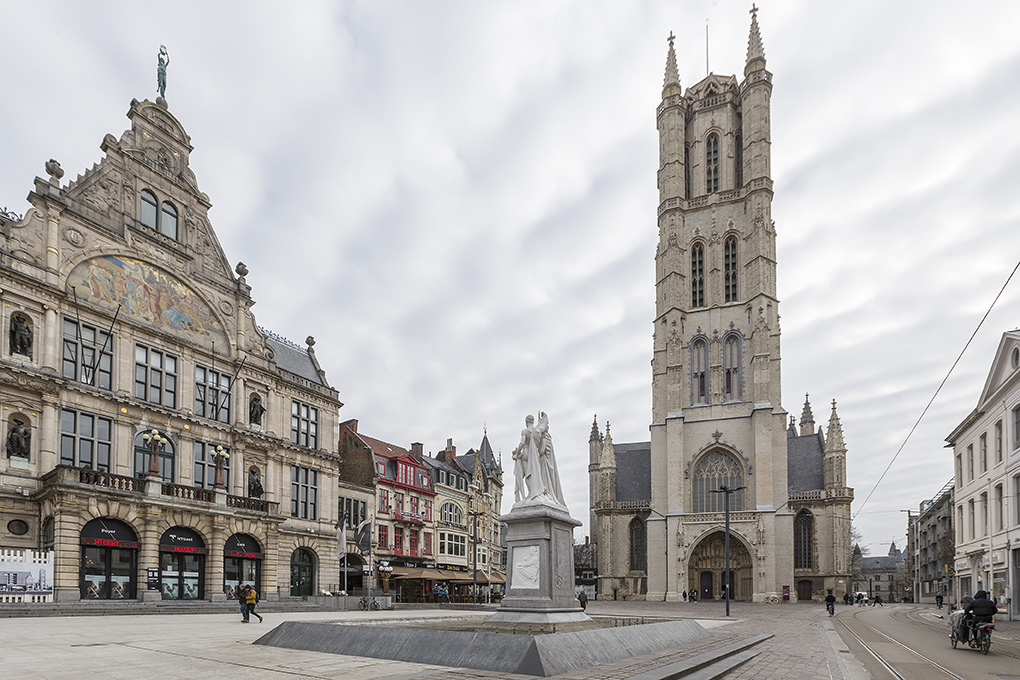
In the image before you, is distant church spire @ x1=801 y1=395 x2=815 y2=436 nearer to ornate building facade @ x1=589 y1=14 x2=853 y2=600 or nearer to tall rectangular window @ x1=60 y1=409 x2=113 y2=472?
ornate building facade @ x1=589 y1=14 x2=853 y2=600

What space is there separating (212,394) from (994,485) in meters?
37.5

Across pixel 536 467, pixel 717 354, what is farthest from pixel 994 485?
pixel 717 354

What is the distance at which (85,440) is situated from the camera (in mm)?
29781

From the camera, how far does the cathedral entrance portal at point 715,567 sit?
62.6m

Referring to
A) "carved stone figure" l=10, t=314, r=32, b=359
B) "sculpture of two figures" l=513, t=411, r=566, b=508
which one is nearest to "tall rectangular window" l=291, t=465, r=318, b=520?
"carved stone figure" l=10, t=314, r=32, b=359

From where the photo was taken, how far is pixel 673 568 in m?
62.1

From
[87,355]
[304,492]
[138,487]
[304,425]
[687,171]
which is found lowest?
[304,492]

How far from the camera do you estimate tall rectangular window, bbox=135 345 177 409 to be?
108ft

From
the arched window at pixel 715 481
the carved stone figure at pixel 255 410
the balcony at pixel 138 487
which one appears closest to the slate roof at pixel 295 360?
the carved stone figure at pixel 255 410

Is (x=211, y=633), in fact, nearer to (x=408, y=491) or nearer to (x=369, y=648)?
(x=369, y=648)

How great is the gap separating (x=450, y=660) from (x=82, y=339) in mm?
26592

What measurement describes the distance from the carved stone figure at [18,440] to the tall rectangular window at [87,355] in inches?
100

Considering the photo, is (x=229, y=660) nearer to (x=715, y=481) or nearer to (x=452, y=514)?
(x=452, y=514)

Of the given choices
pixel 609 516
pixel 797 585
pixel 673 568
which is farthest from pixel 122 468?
pixel 797 585
